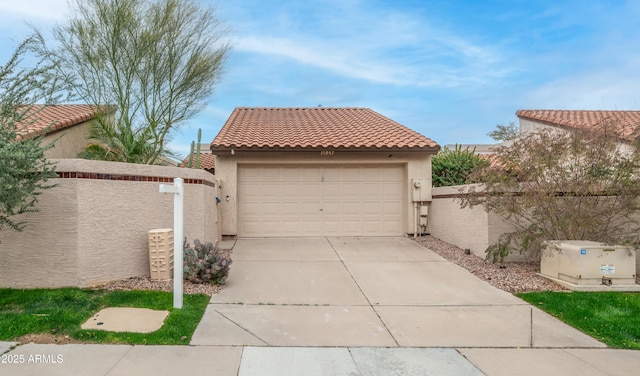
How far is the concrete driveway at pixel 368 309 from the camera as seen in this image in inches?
195

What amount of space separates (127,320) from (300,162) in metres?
7.94

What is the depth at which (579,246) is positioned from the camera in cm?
720

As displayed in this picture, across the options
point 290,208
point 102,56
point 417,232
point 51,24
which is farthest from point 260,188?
point 51,24

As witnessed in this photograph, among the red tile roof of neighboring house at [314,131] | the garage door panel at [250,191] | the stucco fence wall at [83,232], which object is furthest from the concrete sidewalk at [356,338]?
the red tile roof of neighboring house at [314,131]

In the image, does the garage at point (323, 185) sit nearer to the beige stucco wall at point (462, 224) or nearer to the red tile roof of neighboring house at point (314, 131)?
the red tile roof of neighboring house at point (314, 131)

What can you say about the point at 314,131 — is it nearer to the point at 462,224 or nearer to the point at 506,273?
the point at 462,224

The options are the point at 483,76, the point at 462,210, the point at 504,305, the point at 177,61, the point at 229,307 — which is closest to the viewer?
the point at 229,307

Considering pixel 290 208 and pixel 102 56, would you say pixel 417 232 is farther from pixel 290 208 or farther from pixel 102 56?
pixel 102 56

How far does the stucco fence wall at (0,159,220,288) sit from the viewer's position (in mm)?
6414

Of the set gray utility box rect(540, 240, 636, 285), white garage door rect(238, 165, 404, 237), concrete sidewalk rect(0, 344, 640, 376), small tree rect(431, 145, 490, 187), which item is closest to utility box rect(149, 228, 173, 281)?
concrete sidewalk rect(0, 344, 640, 376)

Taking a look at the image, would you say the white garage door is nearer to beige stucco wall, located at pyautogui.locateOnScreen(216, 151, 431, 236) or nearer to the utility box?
beige stucco wall, located at pyautogui.locateOnScreen(216, 151, 431, 236)

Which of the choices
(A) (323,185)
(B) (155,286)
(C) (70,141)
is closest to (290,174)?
(A) (323,185)

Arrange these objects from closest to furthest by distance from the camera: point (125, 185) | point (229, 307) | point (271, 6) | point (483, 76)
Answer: point (229, 307)
point (125, 185)
point (271, 6)
point (483, 76)

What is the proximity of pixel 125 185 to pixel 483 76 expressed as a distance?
12.4 metres
